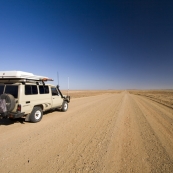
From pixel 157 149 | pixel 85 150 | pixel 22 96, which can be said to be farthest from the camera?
pixel 22 96

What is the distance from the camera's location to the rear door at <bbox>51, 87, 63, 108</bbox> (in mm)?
8367

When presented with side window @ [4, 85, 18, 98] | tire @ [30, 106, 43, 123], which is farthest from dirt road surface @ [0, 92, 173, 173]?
side window @ [4, 85, 18, 98]

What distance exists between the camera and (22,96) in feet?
18.9

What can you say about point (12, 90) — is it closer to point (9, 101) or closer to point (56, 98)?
point (9, 101)

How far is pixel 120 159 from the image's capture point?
3297 mm

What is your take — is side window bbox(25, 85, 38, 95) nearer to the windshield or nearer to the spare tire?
the windshield

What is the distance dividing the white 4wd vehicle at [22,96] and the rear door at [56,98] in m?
0.91

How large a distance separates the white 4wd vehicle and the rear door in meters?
0.91

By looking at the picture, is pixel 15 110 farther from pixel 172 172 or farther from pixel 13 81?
pixel 172 172

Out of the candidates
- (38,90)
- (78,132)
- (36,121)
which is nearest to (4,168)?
(78,132)

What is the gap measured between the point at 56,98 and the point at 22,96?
3.06 meters

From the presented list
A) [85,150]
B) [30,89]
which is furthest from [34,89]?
[85,150]

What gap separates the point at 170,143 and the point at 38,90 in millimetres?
6717

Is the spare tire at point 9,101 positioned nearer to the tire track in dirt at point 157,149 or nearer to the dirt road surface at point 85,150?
the dirt road surface at point 85,150
